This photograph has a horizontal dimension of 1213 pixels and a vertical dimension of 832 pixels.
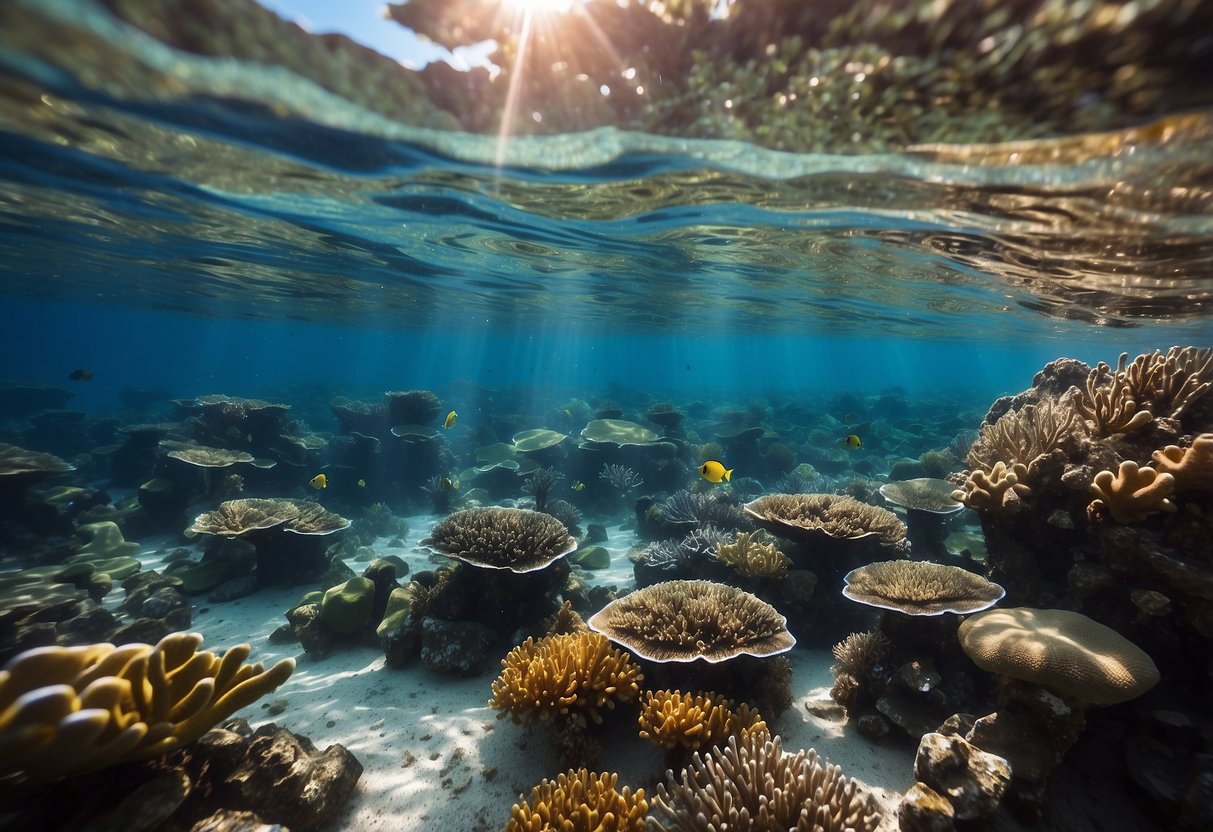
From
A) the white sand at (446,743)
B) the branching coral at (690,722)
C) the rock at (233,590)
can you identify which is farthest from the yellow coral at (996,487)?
the rock at (233,590)

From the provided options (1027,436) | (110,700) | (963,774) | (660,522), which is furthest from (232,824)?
(660,522)

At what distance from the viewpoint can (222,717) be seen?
3.39m

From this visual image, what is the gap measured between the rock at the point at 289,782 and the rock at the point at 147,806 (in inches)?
26.8

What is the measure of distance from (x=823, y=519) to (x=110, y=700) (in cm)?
736

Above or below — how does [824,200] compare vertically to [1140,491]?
above

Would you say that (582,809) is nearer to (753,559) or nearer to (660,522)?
(753,559)

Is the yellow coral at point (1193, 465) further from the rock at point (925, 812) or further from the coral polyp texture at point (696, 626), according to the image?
the coral polyp texture at point (696, 626)

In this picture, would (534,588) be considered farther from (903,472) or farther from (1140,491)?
(903,472)

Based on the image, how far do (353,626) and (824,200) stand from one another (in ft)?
35.8

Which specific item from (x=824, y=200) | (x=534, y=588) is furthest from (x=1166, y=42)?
(x=534, y=588)

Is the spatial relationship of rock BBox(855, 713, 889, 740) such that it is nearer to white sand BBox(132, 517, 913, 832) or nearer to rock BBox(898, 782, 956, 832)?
white sand BBox(132, 517, 913, 832)

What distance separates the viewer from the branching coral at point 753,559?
7.11m

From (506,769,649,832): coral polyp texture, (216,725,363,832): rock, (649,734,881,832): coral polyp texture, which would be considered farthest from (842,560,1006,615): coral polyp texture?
(216,725,363,832): rock

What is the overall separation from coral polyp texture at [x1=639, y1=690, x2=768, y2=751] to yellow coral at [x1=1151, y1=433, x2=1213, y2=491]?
409 centimetres
